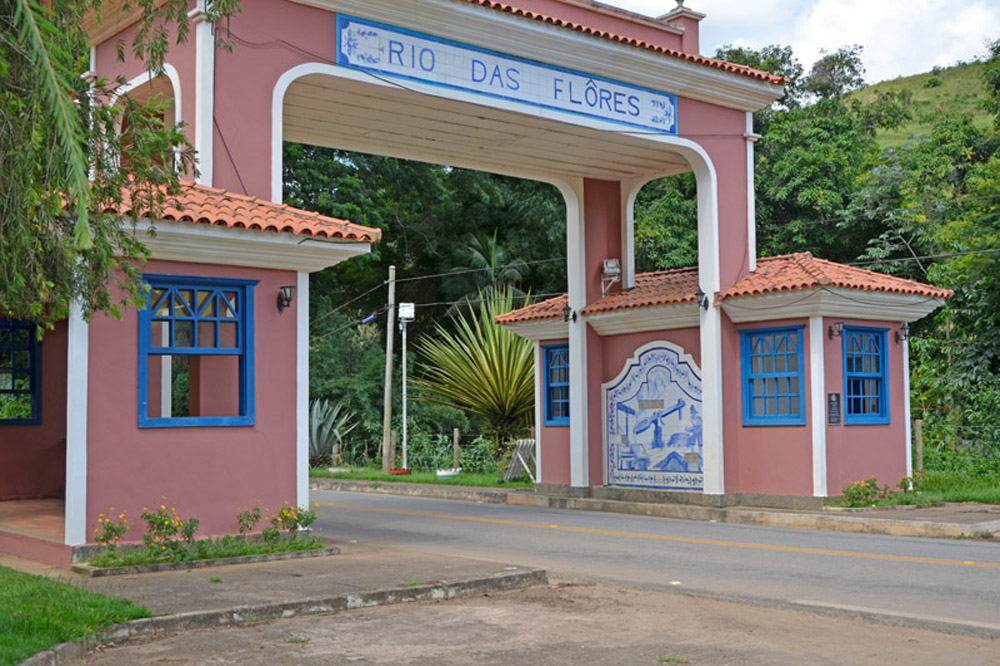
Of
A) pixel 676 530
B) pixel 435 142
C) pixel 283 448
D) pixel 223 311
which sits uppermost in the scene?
pixel 435 142

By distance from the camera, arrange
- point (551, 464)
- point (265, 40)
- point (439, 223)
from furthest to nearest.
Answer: point (439, 223), point (551, 464), point (265, 40)

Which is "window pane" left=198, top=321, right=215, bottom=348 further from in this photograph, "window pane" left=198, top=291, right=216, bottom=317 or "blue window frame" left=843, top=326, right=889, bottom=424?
"blue window frame" left=843, top=326, right=889, bottom=424

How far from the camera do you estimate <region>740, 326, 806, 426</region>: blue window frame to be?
55.6ft

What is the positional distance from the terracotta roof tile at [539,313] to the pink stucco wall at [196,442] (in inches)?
348

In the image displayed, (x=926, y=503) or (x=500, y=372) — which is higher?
(x=500, y=372)

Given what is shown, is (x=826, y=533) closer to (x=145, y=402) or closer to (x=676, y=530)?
(x=676, y=530)

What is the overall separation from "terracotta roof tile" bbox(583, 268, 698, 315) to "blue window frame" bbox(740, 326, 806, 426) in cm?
127

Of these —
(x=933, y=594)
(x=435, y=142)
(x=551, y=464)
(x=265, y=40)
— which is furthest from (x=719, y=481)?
(x=265, y=40)

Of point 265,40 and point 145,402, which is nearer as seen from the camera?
point 145,402

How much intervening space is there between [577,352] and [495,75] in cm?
595

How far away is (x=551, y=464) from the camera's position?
66.7 feet

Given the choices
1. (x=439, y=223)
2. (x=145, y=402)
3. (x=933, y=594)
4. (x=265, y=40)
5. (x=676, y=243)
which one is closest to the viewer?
(x=933, y=594)

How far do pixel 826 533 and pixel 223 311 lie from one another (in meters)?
8.43

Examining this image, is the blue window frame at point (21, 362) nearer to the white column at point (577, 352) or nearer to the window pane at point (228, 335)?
the window pane at point (228, 335)
